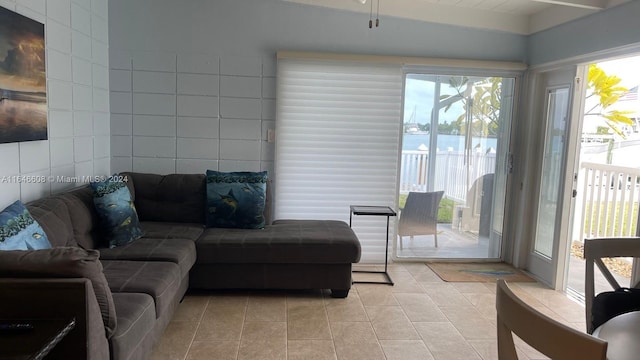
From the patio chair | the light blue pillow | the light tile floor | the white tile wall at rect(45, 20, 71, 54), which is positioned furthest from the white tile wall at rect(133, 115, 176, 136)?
the patio chair

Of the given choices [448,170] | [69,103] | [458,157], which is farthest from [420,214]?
[69,103]

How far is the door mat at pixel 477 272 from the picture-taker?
13.6ft

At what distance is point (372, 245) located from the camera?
443 cm

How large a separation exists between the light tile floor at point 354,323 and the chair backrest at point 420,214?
0.75 metres

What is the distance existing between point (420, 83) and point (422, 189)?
3.46 ft

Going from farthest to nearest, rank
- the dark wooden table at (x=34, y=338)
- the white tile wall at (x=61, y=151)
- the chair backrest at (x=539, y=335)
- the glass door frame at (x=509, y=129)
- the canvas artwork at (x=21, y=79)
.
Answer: the glass door frame at (x=509, y=129) < the white tile wall at (x=61, y=151) < the canvas artwork at (x=21, y=79) < the dark wooden table at (x=34, y=338) < the chair backrest at (x=539, y=335)

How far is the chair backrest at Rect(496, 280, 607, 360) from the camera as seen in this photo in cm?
93

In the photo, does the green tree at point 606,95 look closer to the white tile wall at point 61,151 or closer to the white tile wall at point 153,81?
the white tile wall at point 153,81

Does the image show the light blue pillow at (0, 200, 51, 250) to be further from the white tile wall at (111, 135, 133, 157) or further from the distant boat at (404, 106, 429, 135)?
the distant boat at (404, 106, 429, 135)

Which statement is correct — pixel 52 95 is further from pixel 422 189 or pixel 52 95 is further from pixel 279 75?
pixel 422 189

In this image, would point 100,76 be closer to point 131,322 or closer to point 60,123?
point 60,123

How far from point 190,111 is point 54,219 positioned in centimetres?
175

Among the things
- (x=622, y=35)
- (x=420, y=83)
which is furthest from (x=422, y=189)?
(x=622, y=35)

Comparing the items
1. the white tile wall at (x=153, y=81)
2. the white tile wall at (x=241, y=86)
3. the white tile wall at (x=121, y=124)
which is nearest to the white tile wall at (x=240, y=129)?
the white tile wall at (x=241, y=86)
